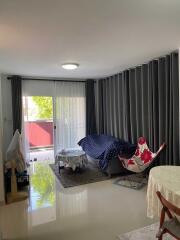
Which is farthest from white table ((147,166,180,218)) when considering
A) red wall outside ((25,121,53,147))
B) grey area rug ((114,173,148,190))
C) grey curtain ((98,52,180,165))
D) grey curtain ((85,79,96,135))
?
red wall outside ((25,121,53,147))

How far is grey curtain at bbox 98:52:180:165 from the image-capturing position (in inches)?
135

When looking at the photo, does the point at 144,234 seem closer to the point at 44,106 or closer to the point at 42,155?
the point at 42,155

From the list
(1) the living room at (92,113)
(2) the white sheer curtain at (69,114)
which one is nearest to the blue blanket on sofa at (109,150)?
(1) the living room at (92,113)

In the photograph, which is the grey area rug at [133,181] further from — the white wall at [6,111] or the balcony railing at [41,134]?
the balcony railing at [41,134]

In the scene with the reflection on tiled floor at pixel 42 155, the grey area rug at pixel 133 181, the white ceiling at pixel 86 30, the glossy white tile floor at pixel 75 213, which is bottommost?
the glossy white tile floor at pixel 75 213

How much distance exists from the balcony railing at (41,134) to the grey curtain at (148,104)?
2.32 metres

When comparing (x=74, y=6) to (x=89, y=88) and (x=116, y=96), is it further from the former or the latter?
(x=89, y=88)

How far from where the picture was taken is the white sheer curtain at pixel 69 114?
579 cm

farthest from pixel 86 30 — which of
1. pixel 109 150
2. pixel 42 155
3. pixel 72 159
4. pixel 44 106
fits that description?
pixel 42 155

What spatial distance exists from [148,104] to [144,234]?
2.54 metres

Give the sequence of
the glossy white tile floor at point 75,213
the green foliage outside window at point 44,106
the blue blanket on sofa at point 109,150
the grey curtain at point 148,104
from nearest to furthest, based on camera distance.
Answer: the glossy white tile floor at point 75,213
the grey curtain at point 148,104
the blue blanket on sofa at point 109,150
the green foliage outside window at point 44,106

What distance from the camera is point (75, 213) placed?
9.27 ft

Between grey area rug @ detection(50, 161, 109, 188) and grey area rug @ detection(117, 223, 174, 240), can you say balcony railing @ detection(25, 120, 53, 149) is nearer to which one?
grey area rug @ detection(50, 161, 109, 188)

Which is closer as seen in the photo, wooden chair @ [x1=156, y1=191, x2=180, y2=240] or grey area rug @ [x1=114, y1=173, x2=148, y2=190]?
wooden chair @ [x1=156, y1=191, x2=180, y2=240]
